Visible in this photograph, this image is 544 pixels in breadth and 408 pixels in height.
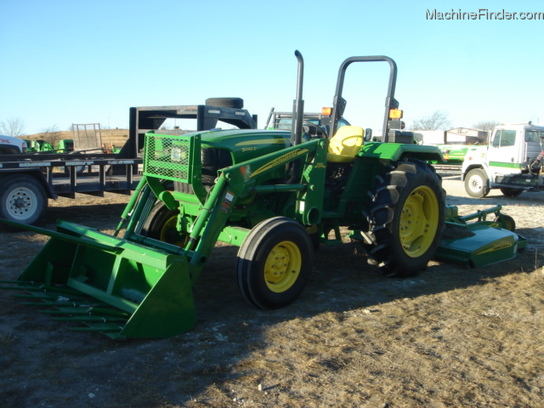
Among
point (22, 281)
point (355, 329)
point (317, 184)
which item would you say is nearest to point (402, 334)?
point (355, 329)

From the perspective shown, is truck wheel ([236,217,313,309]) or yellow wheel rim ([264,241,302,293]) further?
yellow wheel rim ([264,241,302,293])

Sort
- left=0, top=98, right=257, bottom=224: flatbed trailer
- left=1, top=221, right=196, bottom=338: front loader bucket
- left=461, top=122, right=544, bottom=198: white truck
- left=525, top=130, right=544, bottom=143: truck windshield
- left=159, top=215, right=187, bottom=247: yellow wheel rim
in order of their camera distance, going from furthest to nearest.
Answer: left=525, top=130, right=544, bottom=143: truck windshield → left=461, top=122, right=544, bottom=198: white truck → left=0, top=98, right=257, bottom=224: flatbed trailer → left=159, top=215, right=187, bottom=247: yellow wheel rim → left=1, top=221, right=196, bottom=338: front loader bucket

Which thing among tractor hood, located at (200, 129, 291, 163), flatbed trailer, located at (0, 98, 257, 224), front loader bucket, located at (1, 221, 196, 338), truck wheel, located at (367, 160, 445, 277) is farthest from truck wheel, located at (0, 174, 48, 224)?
truck wheel, located at (367, 160, 445, 277)

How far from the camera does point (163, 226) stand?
538 centimetres

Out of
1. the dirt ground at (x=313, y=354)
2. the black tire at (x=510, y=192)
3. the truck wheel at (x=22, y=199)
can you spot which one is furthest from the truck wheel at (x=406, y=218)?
the black tire at (x=510, y=192)

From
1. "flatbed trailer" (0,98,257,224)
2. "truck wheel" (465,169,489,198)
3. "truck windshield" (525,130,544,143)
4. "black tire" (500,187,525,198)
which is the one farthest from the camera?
"black tire" (500,187,525,198)

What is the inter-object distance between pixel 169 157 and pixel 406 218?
Result: 8.55 feet

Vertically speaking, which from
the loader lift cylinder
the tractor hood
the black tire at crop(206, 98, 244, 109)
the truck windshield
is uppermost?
the black tire at crop(206, 98, 244, 109)

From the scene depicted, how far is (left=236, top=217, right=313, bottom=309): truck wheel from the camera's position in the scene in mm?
4246

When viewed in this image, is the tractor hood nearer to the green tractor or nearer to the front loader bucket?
the green tractor

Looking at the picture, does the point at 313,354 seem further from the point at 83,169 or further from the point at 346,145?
the point at 83,169

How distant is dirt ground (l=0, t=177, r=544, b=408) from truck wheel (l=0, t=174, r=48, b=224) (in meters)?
3.94

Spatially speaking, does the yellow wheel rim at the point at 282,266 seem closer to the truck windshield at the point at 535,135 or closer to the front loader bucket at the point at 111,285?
the front loader bucket at the point at 111,285

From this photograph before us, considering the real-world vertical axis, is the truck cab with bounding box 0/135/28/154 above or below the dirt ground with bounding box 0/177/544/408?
above
